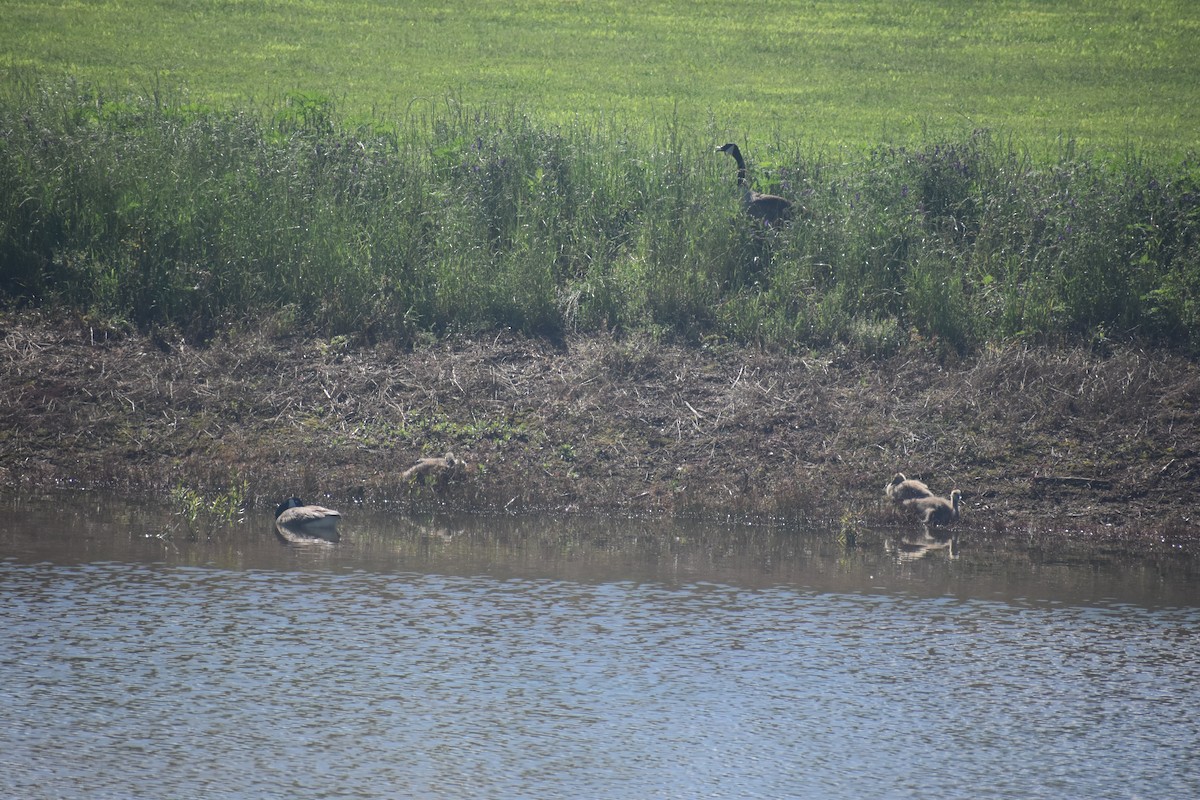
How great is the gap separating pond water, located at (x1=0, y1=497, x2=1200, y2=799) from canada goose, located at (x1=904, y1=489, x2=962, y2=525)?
76cm

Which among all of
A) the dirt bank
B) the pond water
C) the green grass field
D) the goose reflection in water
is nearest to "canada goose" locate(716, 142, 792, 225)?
the green grass field

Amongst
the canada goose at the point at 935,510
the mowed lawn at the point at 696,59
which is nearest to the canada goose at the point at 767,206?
the mowed lawn at the point at 696,59

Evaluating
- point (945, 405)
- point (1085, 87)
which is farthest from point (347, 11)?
point (945, 405)

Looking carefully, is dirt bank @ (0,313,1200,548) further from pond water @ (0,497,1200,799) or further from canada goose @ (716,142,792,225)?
canada goose @ (716,142,792,225)

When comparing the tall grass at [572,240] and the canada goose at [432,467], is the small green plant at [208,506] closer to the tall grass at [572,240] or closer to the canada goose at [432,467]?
the canada goose at [432,467]

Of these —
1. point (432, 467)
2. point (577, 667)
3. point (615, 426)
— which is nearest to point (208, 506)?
point (432, 467)

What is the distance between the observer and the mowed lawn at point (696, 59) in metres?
22.1

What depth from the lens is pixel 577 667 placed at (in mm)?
7191

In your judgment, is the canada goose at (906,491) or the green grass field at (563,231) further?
the green grass field at (563,231)

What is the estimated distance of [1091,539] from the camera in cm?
1087

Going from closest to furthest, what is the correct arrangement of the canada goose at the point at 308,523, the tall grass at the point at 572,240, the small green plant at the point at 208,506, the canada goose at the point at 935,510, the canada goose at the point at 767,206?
the canada goose at the point at 308,523, the small green plant at the point at 208,506, the canada goose at the point at 935,510, the tall grass at the point at 572,240, the canada goose at the point at 767,206

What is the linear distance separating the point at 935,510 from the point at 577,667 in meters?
4.68

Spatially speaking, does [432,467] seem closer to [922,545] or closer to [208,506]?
[208,506]

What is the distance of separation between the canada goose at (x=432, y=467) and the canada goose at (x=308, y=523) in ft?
3.99
